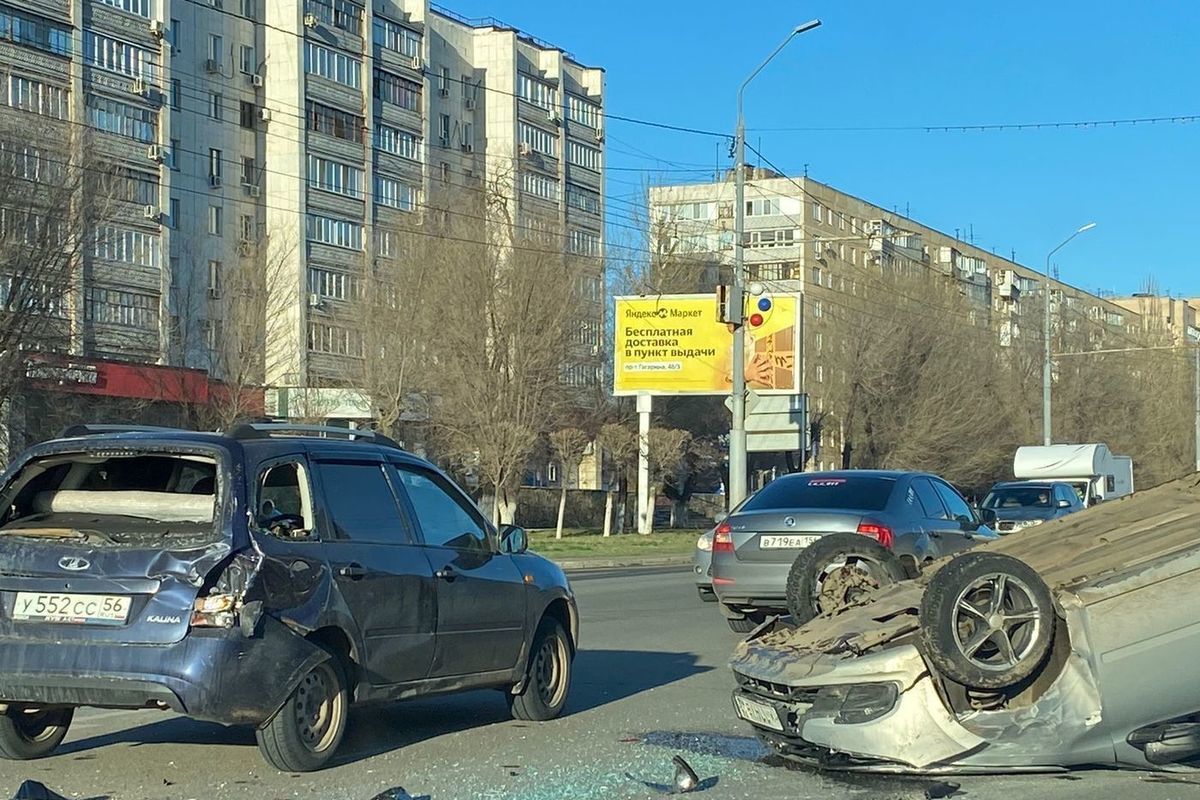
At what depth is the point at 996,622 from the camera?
20.1 ft

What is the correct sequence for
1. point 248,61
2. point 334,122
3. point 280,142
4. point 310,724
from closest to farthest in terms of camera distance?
point 310,724 → point 248,61 → point 280,142 → point 334,122

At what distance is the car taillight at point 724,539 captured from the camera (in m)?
12.8

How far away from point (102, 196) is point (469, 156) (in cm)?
4099

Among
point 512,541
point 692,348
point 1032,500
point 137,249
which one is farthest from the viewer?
point 137,249

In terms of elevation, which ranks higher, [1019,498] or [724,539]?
[724,539]

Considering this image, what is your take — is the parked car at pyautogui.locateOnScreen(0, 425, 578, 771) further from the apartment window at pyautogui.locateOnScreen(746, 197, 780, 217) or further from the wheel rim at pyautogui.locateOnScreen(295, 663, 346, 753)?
the apartment window at pyautogui.locateOnScreen(746, 197, 780, 217)

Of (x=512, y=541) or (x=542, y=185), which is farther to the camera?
(x=542, y=185)

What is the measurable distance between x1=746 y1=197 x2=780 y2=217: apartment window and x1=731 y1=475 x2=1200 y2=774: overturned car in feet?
294

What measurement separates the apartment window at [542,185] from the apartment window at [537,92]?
3817 mm

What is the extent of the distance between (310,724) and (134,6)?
52.1 metres

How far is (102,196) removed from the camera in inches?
1308

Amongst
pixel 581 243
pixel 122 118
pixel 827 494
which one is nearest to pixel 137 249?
pixel 122 118

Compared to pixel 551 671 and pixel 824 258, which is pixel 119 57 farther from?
pixel 551 671

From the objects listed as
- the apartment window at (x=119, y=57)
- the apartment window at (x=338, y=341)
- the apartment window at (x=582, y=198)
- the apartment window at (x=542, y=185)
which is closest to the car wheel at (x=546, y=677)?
the apartment window at (x=338, y=341)
